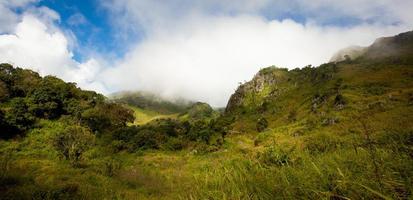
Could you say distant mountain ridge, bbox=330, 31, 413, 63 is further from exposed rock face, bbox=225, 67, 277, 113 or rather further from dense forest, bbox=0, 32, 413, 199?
exposed rock face, bbox=225, 67, 277, 113

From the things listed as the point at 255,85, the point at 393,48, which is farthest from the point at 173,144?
the point at 393,48

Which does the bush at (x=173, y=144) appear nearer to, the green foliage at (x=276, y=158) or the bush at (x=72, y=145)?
the bush at (x=72, y=145)

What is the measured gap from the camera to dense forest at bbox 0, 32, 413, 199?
2.51m

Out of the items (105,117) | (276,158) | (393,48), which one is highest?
(393,48)

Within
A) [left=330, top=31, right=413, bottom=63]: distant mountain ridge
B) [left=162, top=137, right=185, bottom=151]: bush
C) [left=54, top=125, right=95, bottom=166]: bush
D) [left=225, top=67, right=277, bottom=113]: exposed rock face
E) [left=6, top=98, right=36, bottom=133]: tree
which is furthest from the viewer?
[left=225, top=67, right=277, bottom=113]: exposed rock face

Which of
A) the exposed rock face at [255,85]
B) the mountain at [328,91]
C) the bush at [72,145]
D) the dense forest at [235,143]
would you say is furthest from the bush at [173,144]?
the exposed rock face at [255,85]

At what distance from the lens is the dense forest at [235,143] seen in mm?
2506

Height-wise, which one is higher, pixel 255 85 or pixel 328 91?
pixel 255 85

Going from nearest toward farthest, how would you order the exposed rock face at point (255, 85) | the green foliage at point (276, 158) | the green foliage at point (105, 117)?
the green foliage at point (276, 158) → the green foliage at point (105, 117) → the exposed rock face at point (255, 85)

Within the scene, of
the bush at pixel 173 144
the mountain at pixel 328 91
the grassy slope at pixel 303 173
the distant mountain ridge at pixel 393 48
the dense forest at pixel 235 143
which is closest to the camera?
the grassy slope at pixel 303 173

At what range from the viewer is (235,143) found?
48.4m

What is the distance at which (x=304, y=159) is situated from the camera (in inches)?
129

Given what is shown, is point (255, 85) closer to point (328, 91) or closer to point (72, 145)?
point (328, 91)

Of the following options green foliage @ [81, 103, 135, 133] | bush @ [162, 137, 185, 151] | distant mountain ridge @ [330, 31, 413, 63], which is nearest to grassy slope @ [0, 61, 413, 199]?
bush @ [162, 137, 185, 151]
